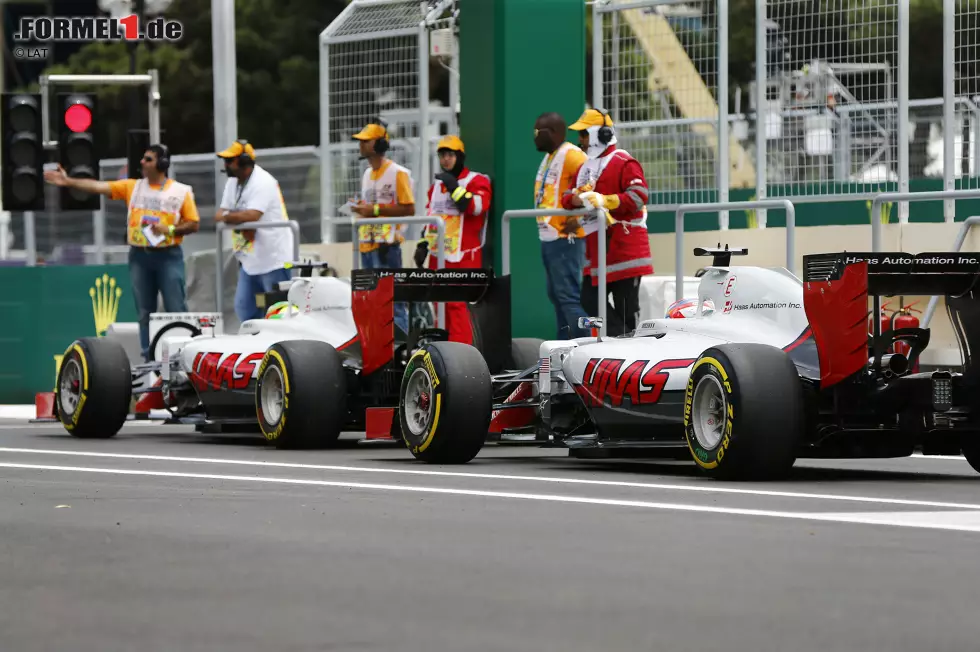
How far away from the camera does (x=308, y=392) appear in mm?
14766

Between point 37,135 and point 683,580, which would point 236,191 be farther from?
point 683,580

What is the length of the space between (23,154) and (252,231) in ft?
12.8

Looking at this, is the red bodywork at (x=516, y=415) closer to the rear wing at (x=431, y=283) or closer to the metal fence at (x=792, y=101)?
the rear wing at (x=431, y=283)

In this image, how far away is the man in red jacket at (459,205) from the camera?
17688mm

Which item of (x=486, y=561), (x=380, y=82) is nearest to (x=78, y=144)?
(x=380, y=82)

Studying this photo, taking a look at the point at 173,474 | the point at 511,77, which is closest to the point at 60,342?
the point at 511,77

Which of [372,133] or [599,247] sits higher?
[372,133]

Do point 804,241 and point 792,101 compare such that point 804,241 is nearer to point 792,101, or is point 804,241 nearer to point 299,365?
point 792,101

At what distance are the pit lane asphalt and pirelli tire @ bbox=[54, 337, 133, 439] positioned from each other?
471cm

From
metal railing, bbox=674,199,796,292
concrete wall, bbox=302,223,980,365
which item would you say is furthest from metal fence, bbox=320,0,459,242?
metal railing, bbox=674,199,796,292

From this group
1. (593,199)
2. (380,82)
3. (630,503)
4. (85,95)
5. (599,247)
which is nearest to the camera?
(630,503)

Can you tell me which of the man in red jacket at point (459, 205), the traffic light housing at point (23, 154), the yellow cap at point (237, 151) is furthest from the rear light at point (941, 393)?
the traffic light housing at point (23, 154)

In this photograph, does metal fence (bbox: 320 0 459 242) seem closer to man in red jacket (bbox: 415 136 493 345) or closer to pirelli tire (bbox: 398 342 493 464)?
man in red jacket (bbox: 415 136 493 345)

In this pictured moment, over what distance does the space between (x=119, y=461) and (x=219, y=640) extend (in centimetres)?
790
